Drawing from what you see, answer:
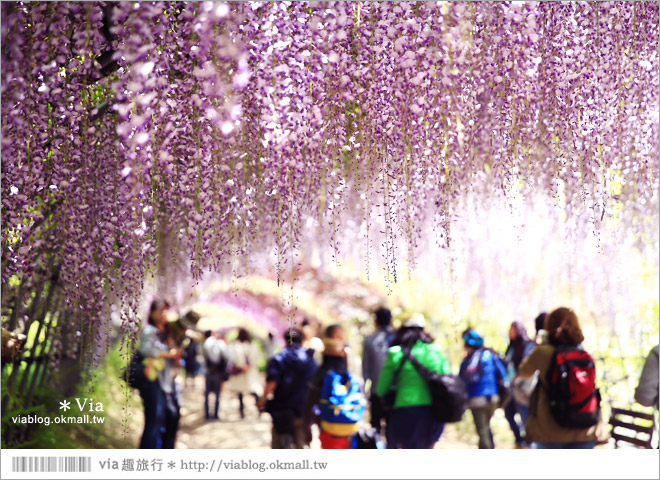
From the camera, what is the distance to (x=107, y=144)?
2891 millimetres

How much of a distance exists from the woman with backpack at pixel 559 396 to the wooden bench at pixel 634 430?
13.3 inches

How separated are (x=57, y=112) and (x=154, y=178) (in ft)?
1.54

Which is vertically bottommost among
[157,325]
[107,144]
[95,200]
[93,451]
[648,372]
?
[93,451]

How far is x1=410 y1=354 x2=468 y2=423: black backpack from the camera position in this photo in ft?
10.2

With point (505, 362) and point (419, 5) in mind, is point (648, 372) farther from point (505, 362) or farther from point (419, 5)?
point (419, 5)

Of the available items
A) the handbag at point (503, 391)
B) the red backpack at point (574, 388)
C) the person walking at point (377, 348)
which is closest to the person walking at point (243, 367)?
the person walking at point (377, 348)

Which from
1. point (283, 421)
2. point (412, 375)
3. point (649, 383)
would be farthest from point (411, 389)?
point (649, 383)

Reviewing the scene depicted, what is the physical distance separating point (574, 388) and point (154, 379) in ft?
6.81

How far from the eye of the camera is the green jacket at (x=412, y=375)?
318cm

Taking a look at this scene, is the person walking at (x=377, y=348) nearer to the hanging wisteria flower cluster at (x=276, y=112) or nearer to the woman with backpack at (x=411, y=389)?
the woman with backpack at (x=411, y=389)

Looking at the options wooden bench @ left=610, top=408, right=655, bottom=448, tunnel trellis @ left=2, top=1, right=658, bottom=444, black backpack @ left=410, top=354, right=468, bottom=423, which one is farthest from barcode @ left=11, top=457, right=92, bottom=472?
wooden bench @ left=610, top=408, right=655, bottom=448

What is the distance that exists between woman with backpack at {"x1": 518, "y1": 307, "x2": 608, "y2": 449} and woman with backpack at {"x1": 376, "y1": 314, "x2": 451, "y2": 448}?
47 centimetres

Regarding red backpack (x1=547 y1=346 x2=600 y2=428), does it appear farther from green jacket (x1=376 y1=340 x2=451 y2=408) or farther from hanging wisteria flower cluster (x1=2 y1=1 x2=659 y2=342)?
hanging wisteria flower cluster (x1=2 y1=1 x2=659 y2=342)

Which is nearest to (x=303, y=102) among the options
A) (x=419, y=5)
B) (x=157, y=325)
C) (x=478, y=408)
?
(x=419, y=5)
